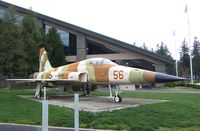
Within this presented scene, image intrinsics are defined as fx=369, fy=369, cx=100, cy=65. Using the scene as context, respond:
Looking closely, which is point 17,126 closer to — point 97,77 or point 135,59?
point 97,77

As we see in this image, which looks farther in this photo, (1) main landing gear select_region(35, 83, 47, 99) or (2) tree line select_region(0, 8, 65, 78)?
(2) tree line select_region(0, 8, 65, 78)

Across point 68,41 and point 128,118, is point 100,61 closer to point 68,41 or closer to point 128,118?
point 128,118

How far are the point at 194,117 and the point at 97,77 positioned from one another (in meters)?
7.74

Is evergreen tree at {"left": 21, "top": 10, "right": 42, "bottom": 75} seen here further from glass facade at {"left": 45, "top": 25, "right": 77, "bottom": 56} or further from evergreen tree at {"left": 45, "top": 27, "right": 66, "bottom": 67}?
glass facade at {"left": 45, "top": 25, "right": 77, "bottom": 56}

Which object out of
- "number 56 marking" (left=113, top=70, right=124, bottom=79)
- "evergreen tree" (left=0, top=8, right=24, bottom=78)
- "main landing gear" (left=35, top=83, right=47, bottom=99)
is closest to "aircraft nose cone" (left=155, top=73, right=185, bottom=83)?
"number 56 marking" (left=113, top=70, right=124, bottom=79)

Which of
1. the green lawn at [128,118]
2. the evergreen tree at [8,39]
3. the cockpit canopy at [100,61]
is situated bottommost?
the green lawn at [128,118]

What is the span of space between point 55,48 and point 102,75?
3222cm

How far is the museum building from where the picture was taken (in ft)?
163

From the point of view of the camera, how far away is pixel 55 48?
164 ft

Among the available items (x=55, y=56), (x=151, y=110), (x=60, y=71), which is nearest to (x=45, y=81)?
(x=60, y=71)

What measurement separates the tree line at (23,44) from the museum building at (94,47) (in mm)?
2866

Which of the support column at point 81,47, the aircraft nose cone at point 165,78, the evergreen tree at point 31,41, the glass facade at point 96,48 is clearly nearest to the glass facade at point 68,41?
the support column at point 81,47

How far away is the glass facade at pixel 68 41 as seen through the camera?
5412 centimetres

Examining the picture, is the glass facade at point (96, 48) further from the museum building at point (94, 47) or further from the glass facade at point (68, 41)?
the glass facade at point (68, 41)
